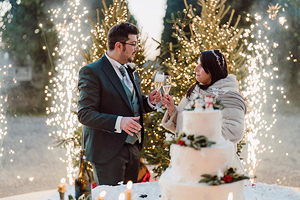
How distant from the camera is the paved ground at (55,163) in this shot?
5.88m

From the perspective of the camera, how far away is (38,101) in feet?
22.5

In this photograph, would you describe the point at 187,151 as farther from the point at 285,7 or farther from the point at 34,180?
the point at 285,7

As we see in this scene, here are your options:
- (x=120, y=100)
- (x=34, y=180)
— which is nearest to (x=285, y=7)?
(x=120, y=100)

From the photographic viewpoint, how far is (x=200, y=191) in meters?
1.45

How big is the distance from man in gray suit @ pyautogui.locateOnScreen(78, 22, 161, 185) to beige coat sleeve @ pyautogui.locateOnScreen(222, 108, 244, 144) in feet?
→ 2.13

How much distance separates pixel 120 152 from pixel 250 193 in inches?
39.3

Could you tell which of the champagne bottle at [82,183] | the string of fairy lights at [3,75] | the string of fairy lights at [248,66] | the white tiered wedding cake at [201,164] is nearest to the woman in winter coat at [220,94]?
the white tiered wedding cake at [201,164]

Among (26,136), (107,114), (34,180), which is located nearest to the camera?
(107,114)

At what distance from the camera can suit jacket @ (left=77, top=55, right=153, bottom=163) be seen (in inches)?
89.0

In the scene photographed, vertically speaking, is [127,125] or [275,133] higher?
[127,125]

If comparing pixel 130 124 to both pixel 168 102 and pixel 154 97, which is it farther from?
pixel 154 97

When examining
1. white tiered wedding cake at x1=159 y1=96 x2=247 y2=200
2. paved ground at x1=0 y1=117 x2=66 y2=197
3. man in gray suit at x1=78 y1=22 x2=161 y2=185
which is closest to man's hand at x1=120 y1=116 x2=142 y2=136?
man in gray suit at x1=78 y1=22 x2=161 y2=185

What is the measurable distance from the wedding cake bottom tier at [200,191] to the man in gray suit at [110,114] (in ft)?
2.47

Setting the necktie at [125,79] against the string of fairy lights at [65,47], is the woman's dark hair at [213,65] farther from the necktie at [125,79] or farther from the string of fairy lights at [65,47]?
the string of fairy lights at [65,47]
